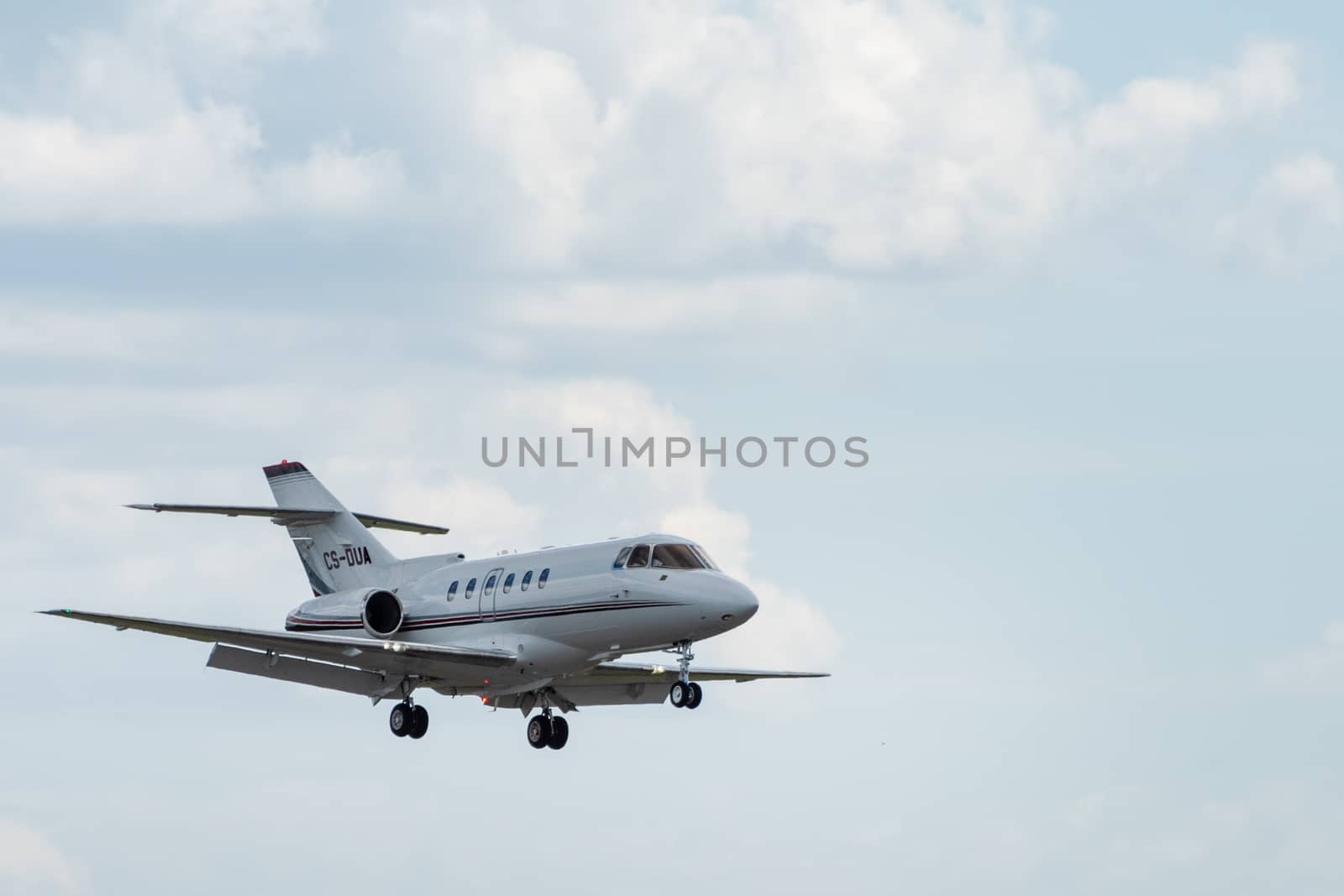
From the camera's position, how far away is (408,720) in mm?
38156

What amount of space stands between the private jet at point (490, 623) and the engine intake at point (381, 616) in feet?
0.08

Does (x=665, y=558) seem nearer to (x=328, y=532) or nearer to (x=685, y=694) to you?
(x=685, y=694)

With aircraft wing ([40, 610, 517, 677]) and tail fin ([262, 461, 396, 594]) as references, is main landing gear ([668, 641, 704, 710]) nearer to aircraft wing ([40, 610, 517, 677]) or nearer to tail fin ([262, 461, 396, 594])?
aircraft wing ([40, 610, 517, 677])

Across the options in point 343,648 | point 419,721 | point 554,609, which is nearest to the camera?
point 554,609

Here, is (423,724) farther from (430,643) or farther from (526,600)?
(526,600)

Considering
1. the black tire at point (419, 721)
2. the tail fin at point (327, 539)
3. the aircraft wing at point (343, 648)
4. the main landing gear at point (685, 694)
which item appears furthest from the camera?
the tail fin at point (327, 539)

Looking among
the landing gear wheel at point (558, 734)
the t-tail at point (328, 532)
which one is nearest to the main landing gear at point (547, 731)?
the landing gear wheel at point (558, 734)

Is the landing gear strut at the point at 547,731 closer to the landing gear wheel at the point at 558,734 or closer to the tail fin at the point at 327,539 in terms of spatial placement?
the landing gear wheel at the point at 558,734

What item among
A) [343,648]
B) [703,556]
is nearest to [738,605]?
[703,556]

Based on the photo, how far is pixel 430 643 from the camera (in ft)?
126

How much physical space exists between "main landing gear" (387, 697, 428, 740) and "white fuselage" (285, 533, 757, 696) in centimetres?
94

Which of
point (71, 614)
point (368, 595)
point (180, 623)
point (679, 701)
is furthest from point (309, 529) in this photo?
point (679, 701)

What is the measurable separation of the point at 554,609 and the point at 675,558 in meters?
2.75

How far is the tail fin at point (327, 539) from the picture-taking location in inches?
1641
